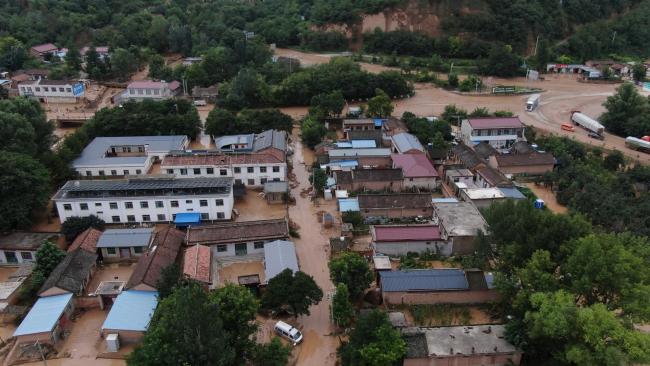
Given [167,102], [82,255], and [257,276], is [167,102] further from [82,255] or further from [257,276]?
[257,276]

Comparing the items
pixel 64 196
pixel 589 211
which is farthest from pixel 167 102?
pixel 589 211

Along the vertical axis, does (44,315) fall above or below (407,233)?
below

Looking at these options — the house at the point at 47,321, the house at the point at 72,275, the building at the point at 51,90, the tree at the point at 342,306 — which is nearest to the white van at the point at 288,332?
the tree at the point at 342,306

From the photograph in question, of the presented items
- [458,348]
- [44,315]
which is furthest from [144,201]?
[458,348]

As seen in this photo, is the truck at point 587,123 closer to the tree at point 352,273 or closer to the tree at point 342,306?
the tree at point 352,273

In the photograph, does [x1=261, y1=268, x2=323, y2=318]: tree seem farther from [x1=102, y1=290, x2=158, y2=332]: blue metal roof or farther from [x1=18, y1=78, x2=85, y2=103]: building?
[x1=18, y1=78, x2=85, y2=103]: building

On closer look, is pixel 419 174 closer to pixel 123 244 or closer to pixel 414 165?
pixel 414 165

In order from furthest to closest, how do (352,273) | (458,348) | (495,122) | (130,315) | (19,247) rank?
(495,122), (19,247), (352,273), (130,315), (458,348)
